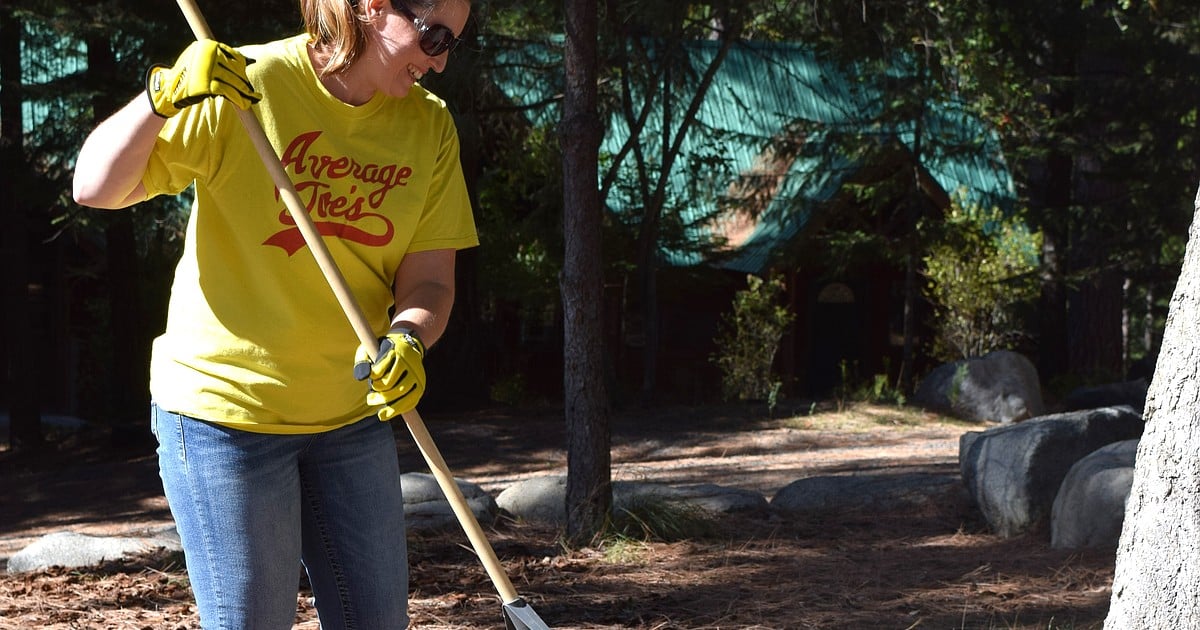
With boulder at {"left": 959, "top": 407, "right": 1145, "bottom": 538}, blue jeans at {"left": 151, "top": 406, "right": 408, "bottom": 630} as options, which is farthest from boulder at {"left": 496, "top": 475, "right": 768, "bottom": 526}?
blue jeans at {"left": 151, "top": 406, "right": 408, "bottom": 630}

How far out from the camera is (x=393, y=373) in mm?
2176

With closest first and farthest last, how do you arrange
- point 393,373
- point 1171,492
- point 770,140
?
point 393,373, point 1171,492, point 770,140

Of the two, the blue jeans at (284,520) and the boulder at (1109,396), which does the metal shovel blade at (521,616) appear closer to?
the blue jeans at (284,520)

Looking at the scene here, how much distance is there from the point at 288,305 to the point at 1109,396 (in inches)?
437

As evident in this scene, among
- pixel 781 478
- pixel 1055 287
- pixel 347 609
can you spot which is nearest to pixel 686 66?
pixel 1055 287

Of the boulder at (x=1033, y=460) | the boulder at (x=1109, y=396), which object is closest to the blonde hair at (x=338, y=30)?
the boulder at (x=1033, y=460)

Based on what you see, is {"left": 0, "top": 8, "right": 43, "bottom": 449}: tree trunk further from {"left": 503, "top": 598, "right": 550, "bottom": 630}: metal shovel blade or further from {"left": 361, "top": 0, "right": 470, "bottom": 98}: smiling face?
{"left": 503, "top": 598, "right": 550, "bottom": 630}: metal shovel blade

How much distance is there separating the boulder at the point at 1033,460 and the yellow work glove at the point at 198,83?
4725 mm

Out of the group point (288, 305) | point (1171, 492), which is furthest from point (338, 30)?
point (1171, 492)

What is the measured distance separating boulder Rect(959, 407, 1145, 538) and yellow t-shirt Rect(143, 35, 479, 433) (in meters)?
4.36

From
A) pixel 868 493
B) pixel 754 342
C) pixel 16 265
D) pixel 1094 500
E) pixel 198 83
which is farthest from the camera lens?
pixel 754 342

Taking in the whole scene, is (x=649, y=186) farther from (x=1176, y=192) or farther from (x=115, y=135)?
(x=115, y=135)

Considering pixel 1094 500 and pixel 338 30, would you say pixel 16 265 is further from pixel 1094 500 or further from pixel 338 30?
pixel 338 30

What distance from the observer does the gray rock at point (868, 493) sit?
6.71 m
